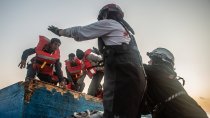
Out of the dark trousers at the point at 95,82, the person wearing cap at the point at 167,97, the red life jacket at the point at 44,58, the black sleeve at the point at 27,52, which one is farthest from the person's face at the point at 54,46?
the person wearing cap at the point at 167,97

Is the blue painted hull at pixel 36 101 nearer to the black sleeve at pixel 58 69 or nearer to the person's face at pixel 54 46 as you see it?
the black sleeve at pixel 58 69

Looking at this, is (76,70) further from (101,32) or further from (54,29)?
(101,32)

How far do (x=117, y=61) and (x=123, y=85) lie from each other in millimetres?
279

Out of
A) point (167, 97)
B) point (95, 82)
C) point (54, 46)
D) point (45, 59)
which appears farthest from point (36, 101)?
point (54, 46)

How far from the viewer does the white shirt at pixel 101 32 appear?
2.72 m

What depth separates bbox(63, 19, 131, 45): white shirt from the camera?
272 cm

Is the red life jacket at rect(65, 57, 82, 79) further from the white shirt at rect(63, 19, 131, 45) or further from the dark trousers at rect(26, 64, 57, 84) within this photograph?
the white shirt at rect(63, 19, 131, 45)

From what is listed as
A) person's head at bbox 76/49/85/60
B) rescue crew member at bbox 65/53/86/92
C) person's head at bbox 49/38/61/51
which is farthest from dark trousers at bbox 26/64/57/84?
person's head at bbox 76/49/85/60

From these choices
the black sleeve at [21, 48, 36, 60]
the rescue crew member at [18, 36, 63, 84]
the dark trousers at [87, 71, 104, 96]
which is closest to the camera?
the black sleeve at [21, 48, 36, 60]

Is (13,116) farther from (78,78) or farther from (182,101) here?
(78,78)

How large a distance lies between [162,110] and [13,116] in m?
2.15

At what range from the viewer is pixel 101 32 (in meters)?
2.74

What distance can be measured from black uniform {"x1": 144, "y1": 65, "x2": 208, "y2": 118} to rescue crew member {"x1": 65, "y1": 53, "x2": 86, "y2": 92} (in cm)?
634

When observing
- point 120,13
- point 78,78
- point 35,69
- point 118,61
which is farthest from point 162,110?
point 78,78
